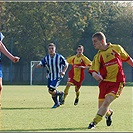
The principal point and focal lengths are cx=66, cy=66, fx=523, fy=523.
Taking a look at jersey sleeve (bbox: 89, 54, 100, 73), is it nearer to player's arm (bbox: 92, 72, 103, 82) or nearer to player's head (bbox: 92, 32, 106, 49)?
player's arm (bbox: 92, 72, 103, 82)

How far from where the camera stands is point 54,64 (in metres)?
14.8

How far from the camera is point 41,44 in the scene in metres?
46.5

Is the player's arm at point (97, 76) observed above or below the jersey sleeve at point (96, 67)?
below

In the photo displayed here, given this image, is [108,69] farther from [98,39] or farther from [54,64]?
Result: [54,64]

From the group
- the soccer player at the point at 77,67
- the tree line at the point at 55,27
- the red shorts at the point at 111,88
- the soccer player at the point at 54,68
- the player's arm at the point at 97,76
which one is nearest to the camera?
the player's arm at the point at 97,76

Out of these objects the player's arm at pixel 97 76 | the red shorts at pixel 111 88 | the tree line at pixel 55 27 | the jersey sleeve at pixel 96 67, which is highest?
the tree line at pixel 55 27

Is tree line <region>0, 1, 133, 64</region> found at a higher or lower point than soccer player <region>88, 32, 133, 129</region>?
higher

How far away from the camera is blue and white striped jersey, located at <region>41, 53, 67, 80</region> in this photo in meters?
14.8

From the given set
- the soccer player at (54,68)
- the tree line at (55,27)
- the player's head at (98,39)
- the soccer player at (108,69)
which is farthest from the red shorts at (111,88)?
the tree line at (55,27)

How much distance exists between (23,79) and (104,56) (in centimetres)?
3558

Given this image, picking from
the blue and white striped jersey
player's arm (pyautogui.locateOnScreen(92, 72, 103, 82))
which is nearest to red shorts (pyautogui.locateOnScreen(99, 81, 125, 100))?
player's arm (pyautogui.locateOnScreen(92, 72, 103, 82))

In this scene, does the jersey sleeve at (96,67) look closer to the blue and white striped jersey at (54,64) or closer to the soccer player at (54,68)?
the soccer player at (54,68)

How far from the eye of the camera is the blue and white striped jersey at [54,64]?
1475 cm

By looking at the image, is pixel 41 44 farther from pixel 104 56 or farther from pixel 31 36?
pixel 104 56
